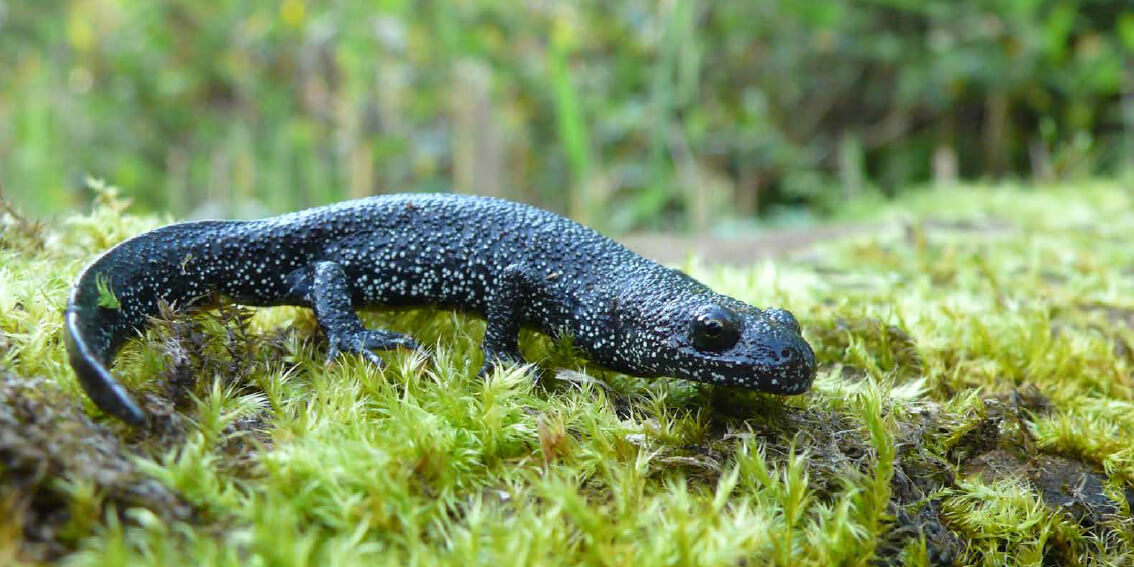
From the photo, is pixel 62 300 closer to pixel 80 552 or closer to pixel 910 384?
pixel 80 552

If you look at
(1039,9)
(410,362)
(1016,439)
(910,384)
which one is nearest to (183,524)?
(410,362)

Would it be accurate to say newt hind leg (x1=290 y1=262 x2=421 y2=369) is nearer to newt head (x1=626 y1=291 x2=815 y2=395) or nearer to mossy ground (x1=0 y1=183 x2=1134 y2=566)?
mossy ground (x1=0 y1=183 x2=1134 y2=566)

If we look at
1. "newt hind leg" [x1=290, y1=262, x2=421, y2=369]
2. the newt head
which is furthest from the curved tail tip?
the newt head

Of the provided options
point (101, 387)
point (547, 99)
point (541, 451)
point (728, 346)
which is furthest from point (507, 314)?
point (547, 99)

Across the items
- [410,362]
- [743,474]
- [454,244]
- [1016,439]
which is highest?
[454,244]

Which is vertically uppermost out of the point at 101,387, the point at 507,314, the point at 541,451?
the point at 101,387

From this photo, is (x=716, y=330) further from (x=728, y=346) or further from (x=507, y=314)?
(x=507, y=314)
